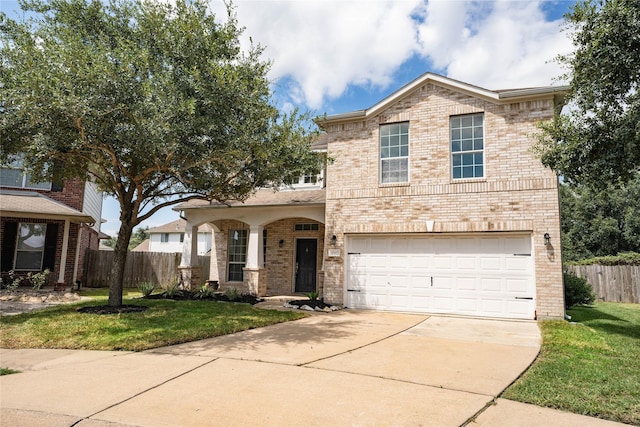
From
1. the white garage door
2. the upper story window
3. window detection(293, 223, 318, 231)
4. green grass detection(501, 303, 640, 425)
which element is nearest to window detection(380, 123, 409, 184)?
the white garage door

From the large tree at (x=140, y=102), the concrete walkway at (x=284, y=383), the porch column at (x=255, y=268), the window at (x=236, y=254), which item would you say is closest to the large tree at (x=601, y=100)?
the concrete walkway at (x=284, y=383)

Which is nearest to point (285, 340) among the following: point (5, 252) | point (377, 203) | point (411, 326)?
point (411, 326)

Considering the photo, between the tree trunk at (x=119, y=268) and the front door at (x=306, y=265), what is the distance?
6.84m

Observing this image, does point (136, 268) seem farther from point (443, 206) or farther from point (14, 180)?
point (443, 206)

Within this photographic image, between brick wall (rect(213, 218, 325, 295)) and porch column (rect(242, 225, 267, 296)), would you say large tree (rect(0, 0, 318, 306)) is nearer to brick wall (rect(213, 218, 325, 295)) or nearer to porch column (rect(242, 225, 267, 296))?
porch column (rect(242, 225, 267, 296))

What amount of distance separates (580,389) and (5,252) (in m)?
18.2

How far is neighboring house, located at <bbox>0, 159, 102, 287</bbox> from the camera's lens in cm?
1484

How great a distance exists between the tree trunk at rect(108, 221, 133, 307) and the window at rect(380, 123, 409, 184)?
7.46 metres

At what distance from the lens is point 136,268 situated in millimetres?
19297

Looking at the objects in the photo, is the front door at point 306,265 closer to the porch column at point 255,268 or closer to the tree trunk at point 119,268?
the porch column at point 255,268

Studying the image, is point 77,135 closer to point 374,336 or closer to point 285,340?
point 285,340

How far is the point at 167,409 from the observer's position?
4.11 metres

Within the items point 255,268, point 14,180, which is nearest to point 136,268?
point 14,180

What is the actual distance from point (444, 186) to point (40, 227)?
602 inches
